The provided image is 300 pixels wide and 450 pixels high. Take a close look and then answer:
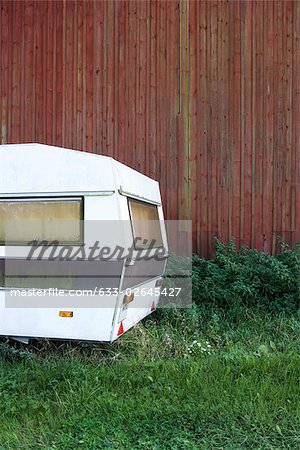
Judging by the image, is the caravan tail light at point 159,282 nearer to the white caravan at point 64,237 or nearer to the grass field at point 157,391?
the grass field at point 157,391

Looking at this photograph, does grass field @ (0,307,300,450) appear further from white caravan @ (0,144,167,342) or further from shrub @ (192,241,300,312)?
shrub @ (192,241,300,312)

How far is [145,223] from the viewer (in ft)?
14.0

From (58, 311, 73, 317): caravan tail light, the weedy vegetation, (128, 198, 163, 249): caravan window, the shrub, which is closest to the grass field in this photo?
the weedy vegetation

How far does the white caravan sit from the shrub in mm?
1874

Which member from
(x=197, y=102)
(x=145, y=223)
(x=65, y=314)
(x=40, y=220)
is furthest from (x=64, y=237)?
(x=197, y=102)

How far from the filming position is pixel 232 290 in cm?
514

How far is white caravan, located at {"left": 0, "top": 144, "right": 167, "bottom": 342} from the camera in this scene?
3340mm

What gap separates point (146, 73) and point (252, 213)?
2964 millimetres

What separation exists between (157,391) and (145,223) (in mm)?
1805

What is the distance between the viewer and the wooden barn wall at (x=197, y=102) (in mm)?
6195

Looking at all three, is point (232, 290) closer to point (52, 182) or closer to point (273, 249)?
point (273, 249)

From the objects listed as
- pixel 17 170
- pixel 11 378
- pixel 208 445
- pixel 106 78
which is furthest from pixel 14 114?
pixel 208 445

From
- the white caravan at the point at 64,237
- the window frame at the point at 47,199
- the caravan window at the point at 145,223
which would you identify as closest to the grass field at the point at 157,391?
the white caravan at the point at 64,237

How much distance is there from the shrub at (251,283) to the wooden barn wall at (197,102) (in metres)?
0.80
